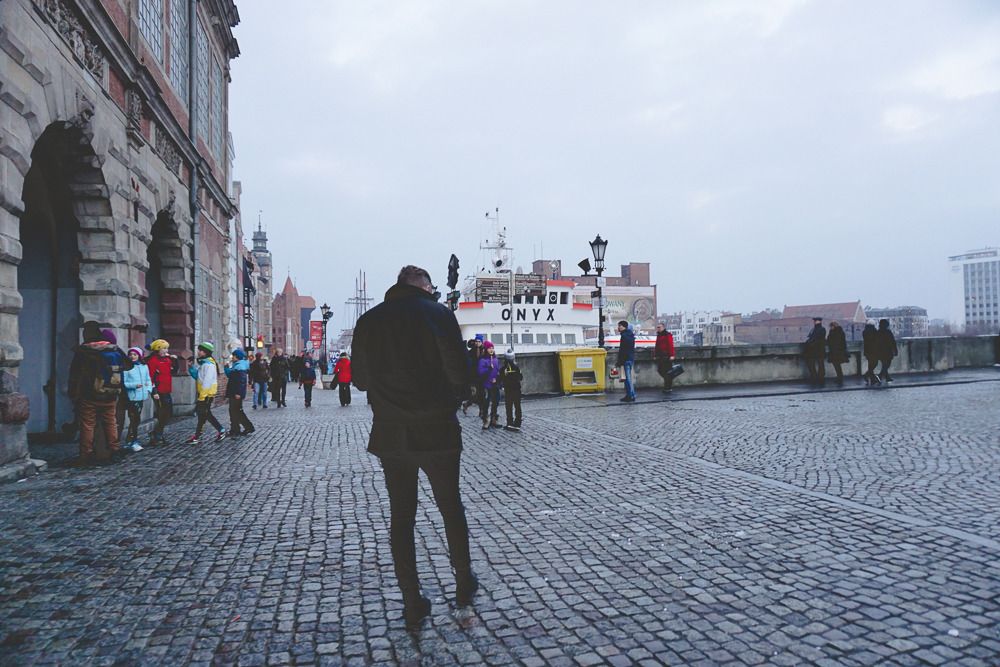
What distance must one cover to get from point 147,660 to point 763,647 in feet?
9.34

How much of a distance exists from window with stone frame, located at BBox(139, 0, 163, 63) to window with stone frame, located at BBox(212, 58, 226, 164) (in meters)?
6.63

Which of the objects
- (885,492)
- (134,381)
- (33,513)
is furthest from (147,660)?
(134,381)

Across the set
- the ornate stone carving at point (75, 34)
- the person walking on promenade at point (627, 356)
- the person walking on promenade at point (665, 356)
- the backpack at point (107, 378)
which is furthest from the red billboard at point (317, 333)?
the backpack at point (107, 378)

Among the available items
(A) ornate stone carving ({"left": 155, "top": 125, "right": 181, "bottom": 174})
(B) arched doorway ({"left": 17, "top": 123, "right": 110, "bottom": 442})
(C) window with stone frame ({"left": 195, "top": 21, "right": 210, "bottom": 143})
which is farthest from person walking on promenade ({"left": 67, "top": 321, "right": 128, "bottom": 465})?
(C) window with stone frame ({"left": 195, "top": 21, "right": 210, "bottom": 143})

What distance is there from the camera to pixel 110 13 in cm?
1168

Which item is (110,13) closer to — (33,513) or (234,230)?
(33,513)

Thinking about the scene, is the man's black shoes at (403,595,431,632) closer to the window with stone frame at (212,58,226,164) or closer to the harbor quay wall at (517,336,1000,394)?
the harbor quay wall at (517,336,1000,394)

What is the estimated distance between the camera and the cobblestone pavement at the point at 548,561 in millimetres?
3287

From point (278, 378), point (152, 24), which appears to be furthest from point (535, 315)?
point (152, 24)

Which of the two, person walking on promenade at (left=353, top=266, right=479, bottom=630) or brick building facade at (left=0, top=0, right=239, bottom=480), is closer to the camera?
person walking on promenade at (left=353, top=266, right=479, bottom=630)

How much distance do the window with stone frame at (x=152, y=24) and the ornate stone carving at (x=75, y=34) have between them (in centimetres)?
342

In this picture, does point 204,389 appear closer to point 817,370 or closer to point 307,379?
point 307,379

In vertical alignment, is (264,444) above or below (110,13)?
below

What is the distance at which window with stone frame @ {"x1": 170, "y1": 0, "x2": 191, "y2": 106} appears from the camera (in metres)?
16.8
